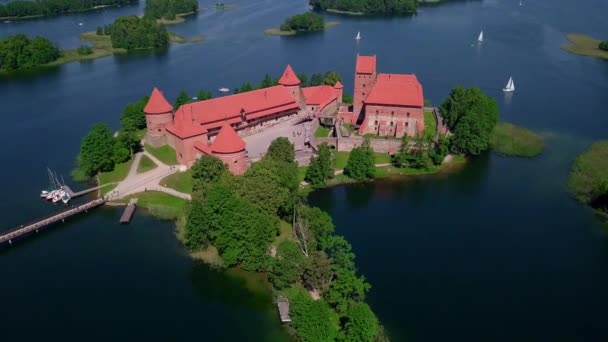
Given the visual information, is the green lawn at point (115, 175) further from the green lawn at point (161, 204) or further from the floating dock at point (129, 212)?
the green lawn at point (161, 204)

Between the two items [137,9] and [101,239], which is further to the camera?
[137,9]

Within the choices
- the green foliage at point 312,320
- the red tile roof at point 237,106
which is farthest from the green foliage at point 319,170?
the green foliage at point 312,320

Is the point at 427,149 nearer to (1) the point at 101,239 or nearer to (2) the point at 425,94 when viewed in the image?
(2) the point at 425,94

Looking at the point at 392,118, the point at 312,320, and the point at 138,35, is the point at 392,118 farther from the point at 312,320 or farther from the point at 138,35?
the point at 138,35

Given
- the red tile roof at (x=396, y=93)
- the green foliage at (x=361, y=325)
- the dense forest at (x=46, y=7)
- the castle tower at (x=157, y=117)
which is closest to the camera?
the green foliage at (x=361, y=325)

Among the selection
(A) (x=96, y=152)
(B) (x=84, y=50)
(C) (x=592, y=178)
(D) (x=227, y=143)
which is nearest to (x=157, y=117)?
(A) (x=96, y=152)

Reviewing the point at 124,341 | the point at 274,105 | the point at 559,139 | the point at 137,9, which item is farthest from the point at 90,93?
the point at 137,9

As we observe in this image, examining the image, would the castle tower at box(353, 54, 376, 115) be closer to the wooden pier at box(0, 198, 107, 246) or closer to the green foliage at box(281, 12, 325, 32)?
the wooden pier at box(0, 198, 107, 246)
